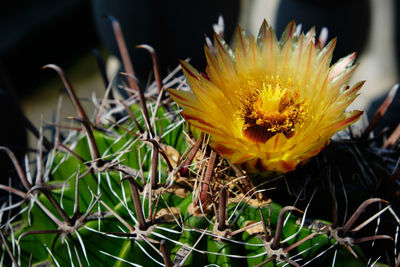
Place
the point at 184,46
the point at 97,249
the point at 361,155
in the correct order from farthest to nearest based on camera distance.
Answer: the point at 184,46, the point at 361,155, the point at 97,249

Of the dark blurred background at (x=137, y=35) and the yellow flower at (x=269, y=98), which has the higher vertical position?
the yellow flower at (x=269, y=98)

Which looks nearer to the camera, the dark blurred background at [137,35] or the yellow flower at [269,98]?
the yellow flower at [269,98]

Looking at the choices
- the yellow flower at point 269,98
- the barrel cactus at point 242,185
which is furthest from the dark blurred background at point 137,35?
the yellow flower at point 269,98

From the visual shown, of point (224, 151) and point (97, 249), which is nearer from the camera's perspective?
point (224, 151)

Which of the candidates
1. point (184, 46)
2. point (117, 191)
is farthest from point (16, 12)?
point (117, 191)

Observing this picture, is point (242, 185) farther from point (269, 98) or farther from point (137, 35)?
point (137, 35)

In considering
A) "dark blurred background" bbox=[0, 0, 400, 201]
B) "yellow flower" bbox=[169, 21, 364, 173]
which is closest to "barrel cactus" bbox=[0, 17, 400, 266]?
"yellow flower" bbox=[169, 21, 364, 173]

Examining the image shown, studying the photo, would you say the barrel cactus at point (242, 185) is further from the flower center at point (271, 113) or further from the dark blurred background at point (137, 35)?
the dark blurred background at point (137, 35)

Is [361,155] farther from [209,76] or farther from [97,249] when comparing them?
[97,249]

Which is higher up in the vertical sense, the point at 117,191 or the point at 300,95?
the point at 300,95
